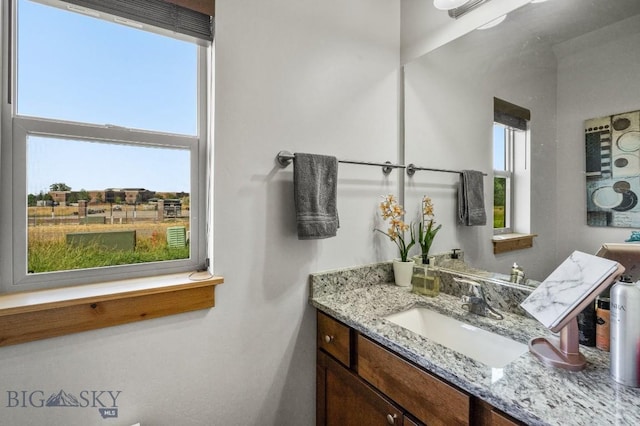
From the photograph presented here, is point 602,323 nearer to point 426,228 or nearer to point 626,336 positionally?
point 626,336

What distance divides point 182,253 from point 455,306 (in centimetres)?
118

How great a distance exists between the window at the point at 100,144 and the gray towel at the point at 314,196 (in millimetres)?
403

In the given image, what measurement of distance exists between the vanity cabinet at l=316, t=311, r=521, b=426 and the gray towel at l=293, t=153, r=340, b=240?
0.40m

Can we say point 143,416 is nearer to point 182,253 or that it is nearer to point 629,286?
point 182,253

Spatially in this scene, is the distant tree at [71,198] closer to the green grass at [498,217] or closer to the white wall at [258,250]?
the white wall at [258,250]

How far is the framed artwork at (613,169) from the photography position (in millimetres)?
872

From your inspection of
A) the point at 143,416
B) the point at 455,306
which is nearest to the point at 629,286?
the point at 455,306

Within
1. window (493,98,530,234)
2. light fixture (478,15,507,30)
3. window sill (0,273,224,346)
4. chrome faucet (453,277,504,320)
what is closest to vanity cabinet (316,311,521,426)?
chrome faucet (453,277,504,320)

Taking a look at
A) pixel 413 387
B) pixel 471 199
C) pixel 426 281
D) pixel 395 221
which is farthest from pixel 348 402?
pixel 471 199

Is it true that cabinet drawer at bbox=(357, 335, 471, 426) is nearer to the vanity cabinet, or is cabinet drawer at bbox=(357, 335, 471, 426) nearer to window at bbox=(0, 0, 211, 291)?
the vanity cabinet

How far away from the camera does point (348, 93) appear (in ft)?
4.73

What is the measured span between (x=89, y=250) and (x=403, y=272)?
136 centimetres

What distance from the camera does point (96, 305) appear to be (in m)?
0.92

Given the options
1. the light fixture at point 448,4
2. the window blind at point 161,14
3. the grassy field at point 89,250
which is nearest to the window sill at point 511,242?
the light fixture at point 448,4
